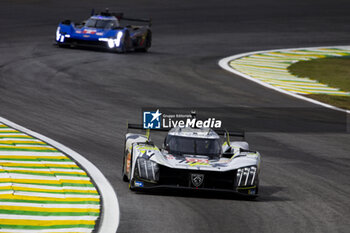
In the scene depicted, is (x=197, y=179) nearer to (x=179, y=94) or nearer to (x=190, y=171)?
(x=190, y=171)

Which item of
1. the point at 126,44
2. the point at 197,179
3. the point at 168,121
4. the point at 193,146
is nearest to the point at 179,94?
the point at 126,44

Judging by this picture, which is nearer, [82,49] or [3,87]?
[3,87]

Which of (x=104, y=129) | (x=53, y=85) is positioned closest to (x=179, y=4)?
(x=53, y=85)

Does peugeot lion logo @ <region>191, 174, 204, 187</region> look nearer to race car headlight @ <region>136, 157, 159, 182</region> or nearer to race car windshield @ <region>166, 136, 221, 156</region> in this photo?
race car headlight @ <region>136, 157, 159, 182</region>

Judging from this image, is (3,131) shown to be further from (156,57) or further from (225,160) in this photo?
(156,57)

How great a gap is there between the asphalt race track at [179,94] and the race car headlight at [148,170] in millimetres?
312

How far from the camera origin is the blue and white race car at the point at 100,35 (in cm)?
3222

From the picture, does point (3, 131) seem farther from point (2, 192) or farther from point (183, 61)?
point (183, 61)

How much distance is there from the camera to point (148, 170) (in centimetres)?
1220

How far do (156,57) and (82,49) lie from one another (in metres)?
3.55

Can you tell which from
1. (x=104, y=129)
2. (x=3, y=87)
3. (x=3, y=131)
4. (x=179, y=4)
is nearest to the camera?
(x=3, y=131)

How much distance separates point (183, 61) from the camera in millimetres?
31891

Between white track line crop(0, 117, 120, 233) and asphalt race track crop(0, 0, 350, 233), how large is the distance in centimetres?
16

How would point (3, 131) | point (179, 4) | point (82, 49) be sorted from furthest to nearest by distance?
point (179, 4), point (82, 49), point (3, 131)
